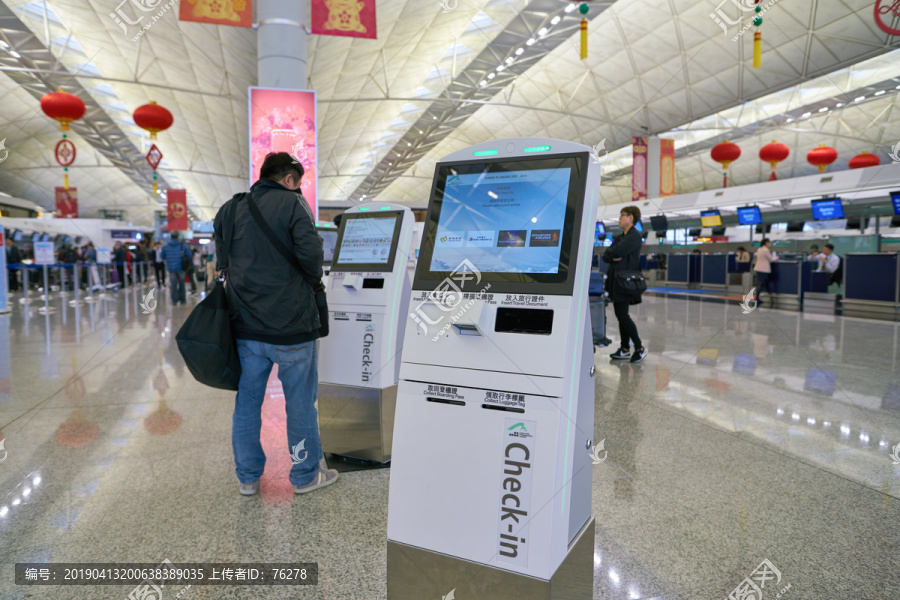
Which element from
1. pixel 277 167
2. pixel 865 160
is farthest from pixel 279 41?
pixel 865 160

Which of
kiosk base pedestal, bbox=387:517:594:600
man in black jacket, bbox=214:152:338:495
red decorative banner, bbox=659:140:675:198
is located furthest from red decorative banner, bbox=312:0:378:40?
red decorative banner, bbox=659:140:675:198

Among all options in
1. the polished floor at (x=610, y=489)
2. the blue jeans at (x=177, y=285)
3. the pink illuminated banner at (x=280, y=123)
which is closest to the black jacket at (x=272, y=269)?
the polished floor at (x=610, y=489)

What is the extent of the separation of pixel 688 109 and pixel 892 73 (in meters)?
6.72

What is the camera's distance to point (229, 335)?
255 centimetres

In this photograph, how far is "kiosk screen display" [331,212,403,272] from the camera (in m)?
3.34

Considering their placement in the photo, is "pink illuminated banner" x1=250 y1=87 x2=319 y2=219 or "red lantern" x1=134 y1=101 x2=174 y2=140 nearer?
"pink illuminated banner" x1=250 y1=87 x2=319 y2=219

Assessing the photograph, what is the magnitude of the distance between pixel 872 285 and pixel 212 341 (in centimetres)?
1308

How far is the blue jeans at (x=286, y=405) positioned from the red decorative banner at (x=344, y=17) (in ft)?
16.1

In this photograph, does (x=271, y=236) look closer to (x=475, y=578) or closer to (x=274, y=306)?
(x=274, y=306)

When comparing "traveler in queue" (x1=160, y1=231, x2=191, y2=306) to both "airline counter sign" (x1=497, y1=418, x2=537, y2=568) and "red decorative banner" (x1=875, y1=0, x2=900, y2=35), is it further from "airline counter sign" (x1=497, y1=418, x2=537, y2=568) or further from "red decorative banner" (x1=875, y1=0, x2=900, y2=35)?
"red decorative banner" (x1=875, y1=0, x2=900, y2=35)

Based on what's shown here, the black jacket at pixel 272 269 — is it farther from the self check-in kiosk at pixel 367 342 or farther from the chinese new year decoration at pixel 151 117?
the chinese new year decoration at pixel 151 117

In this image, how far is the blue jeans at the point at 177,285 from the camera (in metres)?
12.6

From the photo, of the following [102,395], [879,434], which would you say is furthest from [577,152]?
[102,395]

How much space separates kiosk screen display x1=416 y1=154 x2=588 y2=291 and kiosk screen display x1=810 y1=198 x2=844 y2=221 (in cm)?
1734
